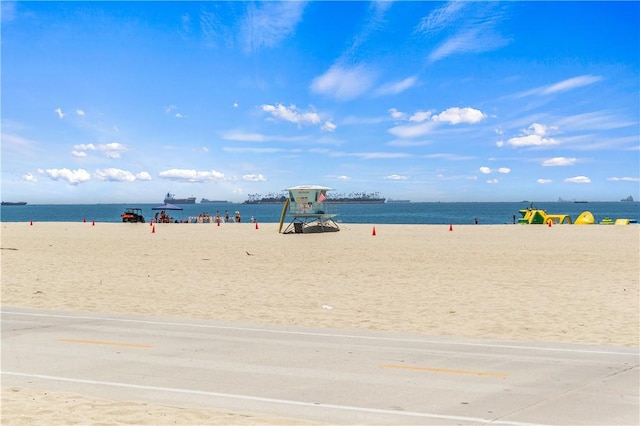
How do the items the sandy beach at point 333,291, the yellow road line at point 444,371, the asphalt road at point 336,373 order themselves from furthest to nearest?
the sandy beach at point 333,291 < the yellow road line at point 444,371 < the asphalt road at point 336,373

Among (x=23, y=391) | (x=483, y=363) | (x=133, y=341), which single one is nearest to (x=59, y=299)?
(x=133, y=341)

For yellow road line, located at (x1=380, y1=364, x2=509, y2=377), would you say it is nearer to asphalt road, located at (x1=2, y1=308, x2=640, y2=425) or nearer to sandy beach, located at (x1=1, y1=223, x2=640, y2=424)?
asphalt road, located at (x1=2, y1=308, x2=640, y2=425)

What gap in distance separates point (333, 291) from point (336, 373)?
872cm

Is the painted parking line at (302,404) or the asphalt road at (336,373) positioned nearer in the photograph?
the painted parking line at (302,404)

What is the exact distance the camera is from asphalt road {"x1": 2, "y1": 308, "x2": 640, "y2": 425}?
22.2 feet

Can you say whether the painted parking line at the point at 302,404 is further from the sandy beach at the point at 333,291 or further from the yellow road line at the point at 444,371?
the yellow road line at the point at 444,371

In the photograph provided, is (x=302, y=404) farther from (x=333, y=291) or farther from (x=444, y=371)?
(x=333, y=291)

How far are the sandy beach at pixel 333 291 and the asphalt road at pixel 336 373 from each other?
640mm

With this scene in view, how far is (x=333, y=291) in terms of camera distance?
672 inches

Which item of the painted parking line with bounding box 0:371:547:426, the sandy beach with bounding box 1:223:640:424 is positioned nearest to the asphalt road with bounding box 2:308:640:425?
the painted parking line with bounding box 0:371:547:426

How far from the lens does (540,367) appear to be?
8656 mm

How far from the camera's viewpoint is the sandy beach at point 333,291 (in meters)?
10.6

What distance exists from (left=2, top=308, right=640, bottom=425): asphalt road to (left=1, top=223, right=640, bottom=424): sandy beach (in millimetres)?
640

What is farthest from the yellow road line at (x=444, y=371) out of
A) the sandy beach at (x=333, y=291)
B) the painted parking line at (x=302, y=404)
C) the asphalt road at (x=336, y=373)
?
the sandy beach at (x=333, y=291)
